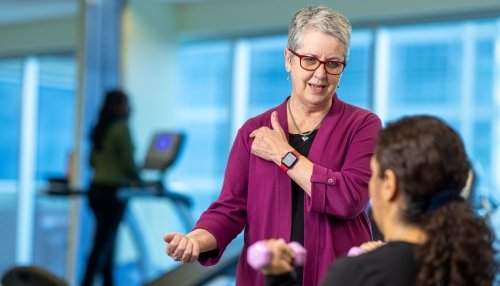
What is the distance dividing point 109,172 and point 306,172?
3640mm

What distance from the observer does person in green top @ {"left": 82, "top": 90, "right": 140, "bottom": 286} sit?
200 inches

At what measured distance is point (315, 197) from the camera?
165 centimetres

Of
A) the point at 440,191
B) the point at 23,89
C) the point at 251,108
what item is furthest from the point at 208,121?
the point at 440,191

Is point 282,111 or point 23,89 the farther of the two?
point 23,89

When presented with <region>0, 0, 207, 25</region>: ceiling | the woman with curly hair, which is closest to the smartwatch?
the woman with curly hair

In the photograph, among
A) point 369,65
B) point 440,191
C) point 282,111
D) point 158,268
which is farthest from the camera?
point 158,268

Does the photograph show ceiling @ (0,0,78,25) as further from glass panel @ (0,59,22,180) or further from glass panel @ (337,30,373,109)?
glass panel @ (337,30,373,109)

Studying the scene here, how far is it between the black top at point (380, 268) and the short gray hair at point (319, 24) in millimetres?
588

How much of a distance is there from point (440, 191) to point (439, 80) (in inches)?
197

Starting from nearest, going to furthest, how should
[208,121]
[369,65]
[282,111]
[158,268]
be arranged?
[282,111], [369,65], [158,268], [208,121]

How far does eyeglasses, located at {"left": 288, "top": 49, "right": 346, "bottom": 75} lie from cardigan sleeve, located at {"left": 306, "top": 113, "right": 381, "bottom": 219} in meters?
0.17

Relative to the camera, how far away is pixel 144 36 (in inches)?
264

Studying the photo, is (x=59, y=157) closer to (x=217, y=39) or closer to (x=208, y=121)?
(x=208, y=121)

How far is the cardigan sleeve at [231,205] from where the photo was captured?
1.80 meters
